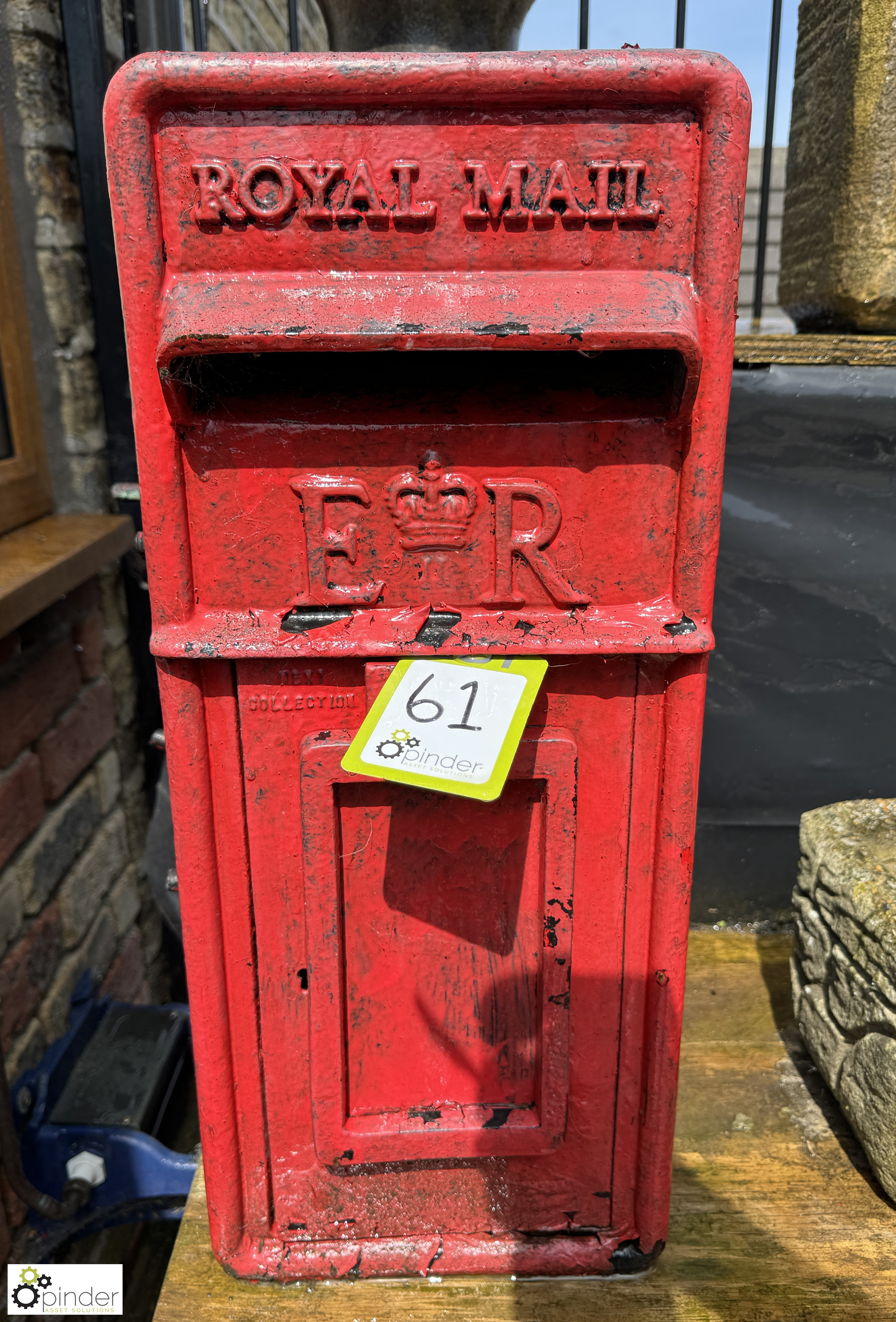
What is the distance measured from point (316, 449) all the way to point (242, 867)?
2.06 ft

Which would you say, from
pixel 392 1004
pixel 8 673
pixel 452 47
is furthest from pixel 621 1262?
pixel 452 47

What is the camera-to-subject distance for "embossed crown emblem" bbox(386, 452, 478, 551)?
1093 millimetres

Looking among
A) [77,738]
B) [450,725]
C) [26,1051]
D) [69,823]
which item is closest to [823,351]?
[450,725]

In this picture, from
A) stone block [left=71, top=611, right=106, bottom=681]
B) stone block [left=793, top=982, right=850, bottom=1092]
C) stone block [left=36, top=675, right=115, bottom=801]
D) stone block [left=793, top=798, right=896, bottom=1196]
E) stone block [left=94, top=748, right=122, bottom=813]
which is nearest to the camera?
stone block [left=793, top=798, right=896, bottom=1196]

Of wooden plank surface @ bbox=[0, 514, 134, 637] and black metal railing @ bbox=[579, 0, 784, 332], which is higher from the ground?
black metal railing @ bbox=[579, 0, 784, 332]

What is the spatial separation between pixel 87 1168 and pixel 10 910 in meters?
0.60

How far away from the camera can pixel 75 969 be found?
2162 millimetres

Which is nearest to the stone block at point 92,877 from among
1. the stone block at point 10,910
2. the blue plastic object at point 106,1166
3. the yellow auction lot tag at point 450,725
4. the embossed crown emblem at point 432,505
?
the stone block at point 10,910

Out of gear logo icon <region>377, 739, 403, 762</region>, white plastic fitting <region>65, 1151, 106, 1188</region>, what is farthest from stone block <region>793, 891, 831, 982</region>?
white plastic fitting <region>65, 1151, 106, 1188</region>

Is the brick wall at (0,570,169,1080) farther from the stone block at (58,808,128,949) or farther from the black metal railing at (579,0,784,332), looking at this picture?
the black metal railing at (579,0,784,332)

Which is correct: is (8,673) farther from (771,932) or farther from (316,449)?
(771,932)

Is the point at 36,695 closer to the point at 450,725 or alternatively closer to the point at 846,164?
the point at 450,725

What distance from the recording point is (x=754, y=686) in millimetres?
2182

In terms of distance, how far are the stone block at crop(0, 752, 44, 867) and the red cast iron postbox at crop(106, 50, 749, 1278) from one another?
31.1 inches
